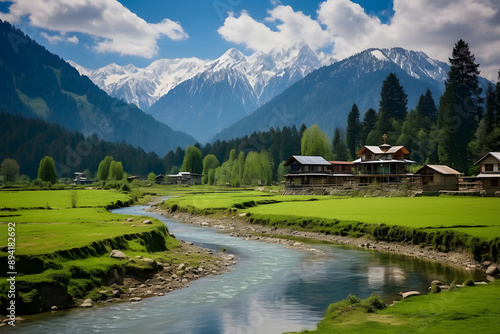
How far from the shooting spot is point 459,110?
400 feet

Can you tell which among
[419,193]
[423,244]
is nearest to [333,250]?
[423,244]

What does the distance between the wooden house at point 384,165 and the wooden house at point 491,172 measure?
23291 millimetres

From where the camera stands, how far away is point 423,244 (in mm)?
36344

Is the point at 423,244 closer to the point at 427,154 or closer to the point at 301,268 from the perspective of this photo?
Answer: the point at 301,268

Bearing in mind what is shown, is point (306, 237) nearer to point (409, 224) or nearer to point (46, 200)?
point (409, 224)

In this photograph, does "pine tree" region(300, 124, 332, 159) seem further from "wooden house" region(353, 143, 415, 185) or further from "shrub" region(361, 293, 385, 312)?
"shrub" region(361, 293, 385, 312)

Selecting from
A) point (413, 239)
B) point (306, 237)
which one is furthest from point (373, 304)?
point (306, 237)

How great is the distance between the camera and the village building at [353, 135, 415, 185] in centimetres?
10900

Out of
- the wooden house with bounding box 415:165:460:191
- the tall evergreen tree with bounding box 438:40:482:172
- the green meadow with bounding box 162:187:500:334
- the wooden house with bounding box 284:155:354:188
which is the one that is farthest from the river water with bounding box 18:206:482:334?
the tall evergreen tree with bounding box 438:40:482:172

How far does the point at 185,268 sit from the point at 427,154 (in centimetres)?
12217

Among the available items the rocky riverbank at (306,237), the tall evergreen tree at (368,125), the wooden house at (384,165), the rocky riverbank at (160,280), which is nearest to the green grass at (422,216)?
the rocky riverbank at (306,237)

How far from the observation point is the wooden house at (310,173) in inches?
4459

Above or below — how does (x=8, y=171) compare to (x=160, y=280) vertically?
above

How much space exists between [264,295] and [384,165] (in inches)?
3705
